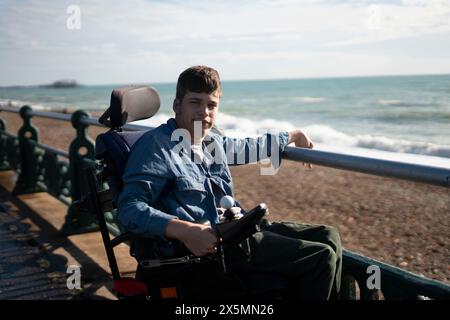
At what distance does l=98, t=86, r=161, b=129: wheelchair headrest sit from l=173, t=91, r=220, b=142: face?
0.30 meters

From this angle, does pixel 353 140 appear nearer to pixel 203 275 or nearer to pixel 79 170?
pixel 79 170

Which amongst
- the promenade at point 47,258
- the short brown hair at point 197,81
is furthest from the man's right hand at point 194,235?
the promenade at point 47,258

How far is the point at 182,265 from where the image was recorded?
7.31 ft

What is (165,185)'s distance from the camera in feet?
7.80

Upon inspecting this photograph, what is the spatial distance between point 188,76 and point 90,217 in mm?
2962

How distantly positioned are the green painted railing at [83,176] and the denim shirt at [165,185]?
43 centimetres

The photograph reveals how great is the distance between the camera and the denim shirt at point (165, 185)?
223 cm

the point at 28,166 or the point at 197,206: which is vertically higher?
the point at 197,206

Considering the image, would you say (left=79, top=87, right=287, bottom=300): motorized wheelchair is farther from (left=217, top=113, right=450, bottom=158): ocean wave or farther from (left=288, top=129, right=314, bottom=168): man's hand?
(left=217, top=113, right=450, bottom=158): ocean wave

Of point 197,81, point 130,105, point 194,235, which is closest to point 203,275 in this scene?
point 194,235

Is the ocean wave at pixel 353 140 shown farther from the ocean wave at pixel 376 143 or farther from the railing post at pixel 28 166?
the railing post at pixel 28 166

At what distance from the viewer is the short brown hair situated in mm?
2445

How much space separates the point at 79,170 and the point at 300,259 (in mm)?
3439
